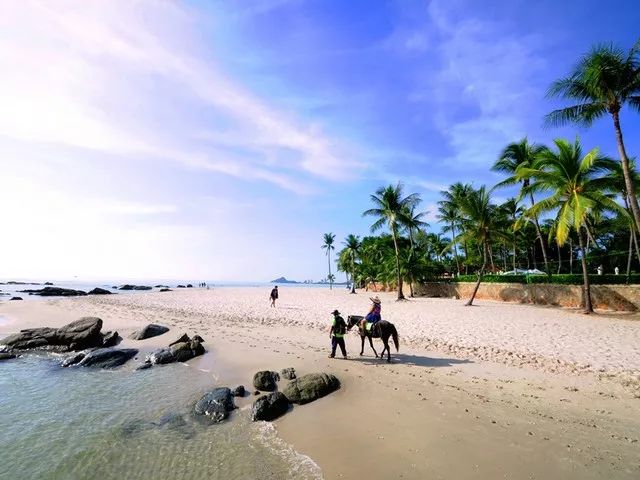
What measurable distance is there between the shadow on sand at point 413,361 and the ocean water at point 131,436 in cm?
457

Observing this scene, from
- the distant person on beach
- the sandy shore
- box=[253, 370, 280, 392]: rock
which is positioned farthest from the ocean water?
the distant person on beach

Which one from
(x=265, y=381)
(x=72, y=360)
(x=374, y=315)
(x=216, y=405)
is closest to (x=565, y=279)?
(x=374, y=315)

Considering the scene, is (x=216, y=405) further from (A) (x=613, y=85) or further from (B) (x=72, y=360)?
(A) (x=613, y=85)

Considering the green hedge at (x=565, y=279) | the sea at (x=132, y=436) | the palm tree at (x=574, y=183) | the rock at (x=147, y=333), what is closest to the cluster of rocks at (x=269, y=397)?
the sea at (x=132, y=436)

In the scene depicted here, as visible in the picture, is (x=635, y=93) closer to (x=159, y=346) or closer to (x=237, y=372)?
(x=237, y=372)

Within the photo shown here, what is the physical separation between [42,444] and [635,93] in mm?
27732

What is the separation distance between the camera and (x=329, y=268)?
80.6 m

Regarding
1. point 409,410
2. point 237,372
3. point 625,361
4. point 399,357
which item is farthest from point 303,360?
point 625,361

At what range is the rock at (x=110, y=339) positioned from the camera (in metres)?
16.1

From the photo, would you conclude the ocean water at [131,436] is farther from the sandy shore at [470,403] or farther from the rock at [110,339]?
the rock at [110,339]

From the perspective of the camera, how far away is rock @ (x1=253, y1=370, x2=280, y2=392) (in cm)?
912

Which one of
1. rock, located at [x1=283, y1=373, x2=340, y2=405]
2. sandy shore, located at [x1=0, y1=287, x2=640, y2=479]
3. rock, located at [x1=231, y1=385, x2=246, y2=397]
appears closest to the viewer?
sandy shore, located at [x1=0, y1=287, x2=640, y2=479]

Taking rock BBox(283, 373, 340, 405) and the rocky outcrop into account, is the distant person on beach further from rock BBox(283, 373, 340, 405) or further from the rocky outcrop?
the rocky outcrop

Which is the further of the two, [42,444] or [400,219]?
[400,219]
